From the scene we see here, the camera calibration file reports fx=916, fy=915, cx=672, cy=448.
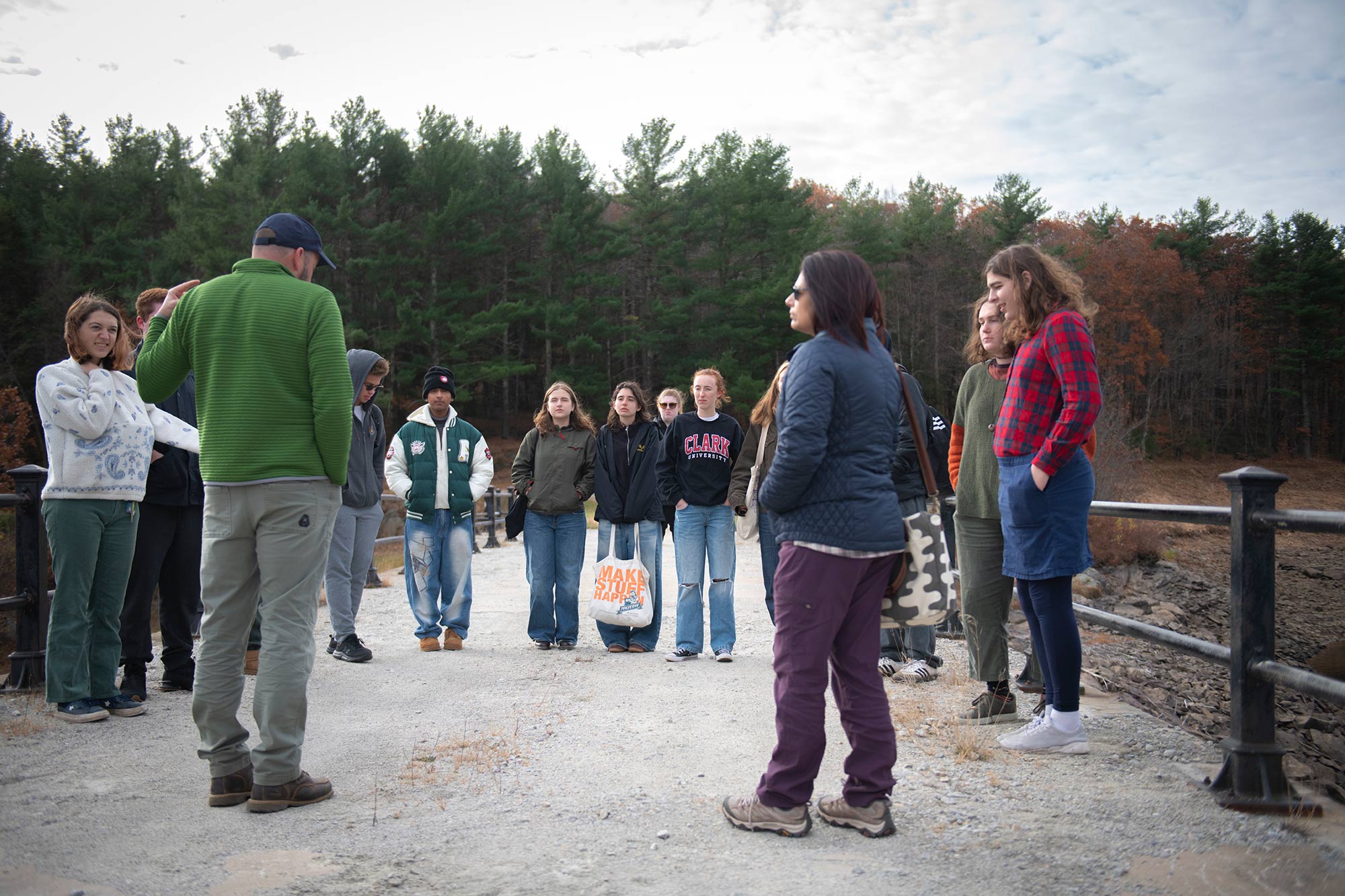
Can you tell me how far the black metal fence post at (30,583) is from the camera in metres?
5.33

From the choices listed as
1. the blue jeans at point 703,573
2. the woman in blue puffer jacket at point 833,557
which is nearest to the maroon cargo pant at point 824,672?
the woman in blue puffer jacket at point 833,557

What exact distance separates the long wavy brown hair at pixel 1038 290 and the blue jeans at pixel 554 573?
13.0ft

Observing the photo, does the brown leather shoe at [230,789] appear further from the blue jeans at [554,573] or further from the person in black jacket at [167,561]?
the blue jeans at [554,573]

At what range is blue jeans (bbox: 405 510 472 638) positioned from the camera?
700 centimetres

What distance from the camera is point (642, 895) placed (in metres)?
2.70

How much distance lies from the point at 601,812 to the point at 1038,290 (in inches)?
113

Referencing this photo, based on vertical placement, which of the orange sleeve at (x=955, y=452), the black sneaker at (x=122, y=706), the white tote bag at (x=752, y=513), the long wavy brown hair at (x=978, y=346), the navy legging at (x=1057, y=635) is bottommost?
the black sneaker at (x=122, y=706)

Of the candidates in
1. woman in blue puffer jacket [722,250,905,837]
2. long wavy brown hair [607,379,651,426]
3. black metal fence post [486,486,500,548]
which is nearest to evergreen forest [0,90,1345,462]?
black metal fence post [486,486,500,548]

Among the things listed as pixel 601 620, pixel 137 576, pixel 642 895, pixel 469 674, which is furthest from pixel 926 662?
pixel 137 576

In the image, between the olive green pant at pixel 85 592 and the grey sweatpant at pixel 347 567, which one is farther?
the grey sweatpant at pixel 347 567

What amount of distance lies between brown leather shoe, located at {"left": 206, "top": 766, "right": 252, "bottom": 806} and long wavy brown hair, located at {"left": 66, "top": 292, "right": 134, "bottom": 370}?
2.59 m

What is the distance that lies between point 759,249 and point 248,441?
118 feet

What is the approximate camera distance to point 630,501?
6.93m

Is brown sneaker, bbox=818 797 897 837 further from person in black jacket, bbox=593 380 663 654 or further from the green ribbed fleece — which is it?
person in black jacket, bbox=593 380 663 654
